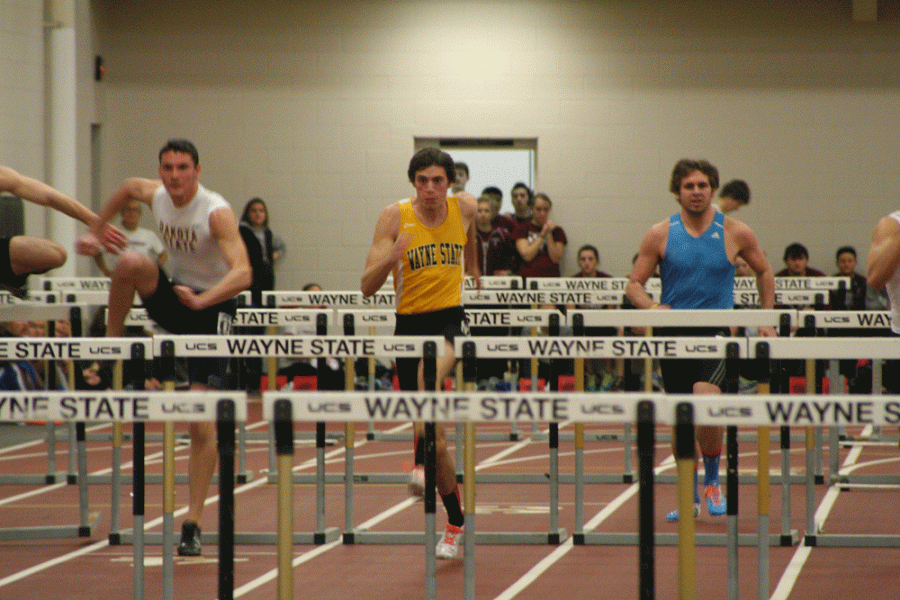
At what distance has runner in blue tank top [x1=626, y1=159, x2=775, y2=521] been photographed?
6008mm

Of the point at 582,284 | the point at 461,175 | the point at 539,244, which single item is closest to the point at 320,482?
the point at 582,284

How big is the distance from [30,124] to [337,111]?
392 centimetres

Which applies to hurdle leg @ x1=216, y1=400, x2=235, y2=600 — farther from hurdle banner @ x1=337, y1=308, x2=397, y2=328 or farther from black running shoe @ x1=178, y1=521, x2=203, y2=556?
hurdle banner @ x1=337, y1=308, x2=397, y2=328

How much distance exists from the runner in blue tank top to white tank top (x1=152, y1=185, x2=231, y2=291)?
222 centimetres

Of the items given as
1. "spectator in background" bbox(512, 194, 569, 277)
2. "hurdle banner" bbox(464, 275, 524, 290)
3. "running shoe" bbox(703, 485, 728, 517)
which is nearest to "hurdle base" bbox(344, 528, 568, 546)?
"running shoe" bbox(703, 485, 728, 517)

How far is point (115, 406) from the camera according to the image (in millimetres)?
3260

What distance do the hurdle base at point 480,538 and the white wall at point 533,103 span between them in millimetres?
8698

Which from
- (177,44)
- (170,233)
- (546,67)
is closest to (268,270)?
(177,44)

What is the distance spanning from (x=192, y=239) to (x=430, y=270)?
119 centimetres

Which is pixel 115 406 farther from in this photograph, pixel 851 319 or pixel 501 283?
pixel 501 283

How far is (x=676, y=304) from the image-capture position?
20.1 feet

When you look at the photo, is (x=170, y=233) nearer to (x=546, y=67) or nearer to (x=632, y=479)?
(x=632, y=479)

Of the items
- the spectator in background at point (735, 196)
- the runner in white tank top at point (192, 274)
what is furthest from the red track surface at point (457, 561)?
the spectator in background at point (735, 196)

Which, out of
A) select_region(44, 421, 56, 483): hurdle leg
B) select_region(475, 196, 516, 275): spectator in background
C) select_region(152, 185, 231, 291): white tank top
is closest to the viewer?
select_region(152, 185, 231, 291): white tank top
